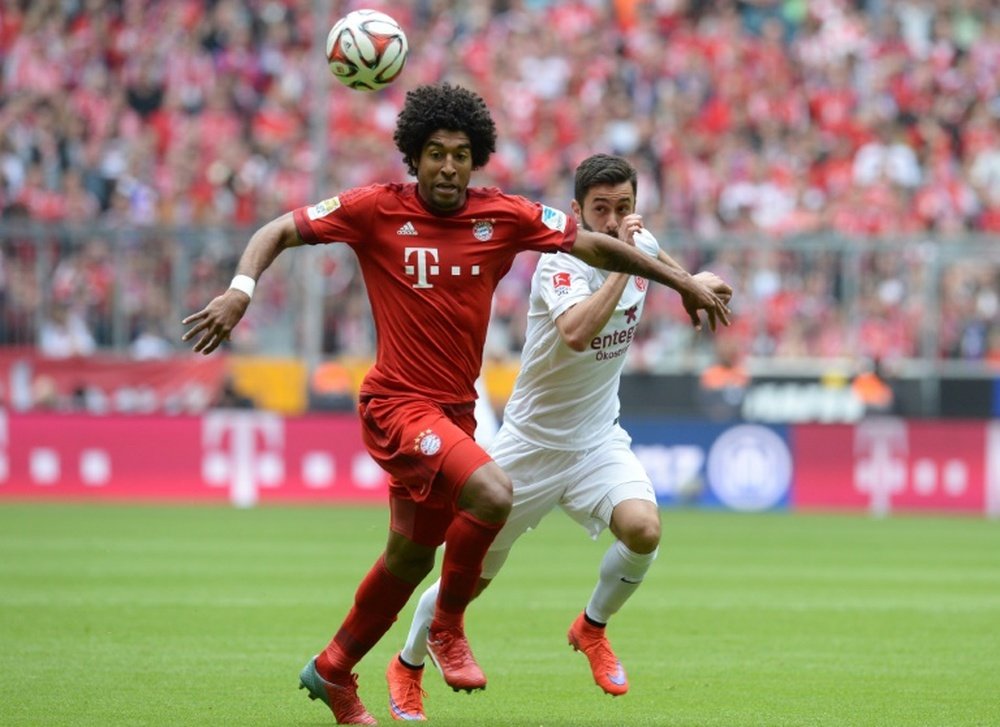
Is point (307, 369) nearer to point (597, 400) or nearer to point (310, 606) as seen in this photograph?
point (310, 606)

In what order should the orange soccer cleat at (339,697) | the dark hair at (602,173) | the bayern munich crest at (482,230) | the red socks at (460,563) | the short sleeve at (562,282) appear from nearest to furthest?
the red socks at (460,563) → the bayern munich crest at (482,230) → the orange soccer cleat at (339,697) → the short sleeve at (562,282) → the dark hair at (602,173)

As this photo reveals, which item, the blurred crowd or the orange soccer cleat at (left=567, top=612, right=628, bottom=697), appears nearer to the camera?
the orange soccer cleat at (left=567, top=612, right=628, bottom=697)

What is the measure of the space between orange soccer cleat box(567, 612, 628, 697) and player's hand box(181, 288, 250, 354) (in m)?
2.59

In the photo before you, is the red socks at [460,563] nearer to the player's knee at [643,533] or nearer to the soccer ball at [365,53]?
the player's knee at [643,533]

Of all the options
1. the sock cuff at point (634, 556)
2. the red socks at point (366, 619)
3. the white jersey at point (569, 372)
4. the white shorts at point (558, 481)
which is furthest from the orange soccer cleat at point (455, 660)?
the white jersey at point (569, 372)

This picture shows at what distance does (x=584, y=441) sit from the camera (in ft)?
29.1

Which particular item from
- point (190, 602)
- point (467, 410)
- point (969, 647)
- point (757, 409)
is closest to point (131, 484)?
point (757, 409)

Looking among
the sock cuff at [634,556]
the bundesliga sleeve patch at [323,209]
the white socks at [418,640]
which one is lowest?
the white socks at [418,640]

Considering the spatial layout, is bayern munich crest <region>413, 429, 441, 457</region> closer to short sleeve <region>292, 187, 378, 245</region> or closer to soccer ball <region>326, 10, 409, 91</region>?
short sleeve <region>292, 187, 378, 245</region>

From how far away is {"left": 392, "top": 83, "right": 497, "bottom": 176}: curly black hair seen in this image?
24.9 ft

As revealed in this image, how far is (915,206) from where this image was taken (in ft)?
80.2

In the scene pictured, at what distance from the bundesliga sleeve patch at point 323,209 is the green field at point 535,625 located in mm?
2203

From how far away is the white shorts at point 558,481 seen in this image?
28.6 feet

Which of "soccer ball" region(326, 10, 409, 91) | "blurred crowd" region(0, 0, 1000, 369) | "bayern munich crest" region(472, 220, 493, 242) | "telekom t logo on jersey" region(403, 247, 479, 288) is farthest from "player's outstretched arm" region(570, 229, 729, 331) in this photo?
"blurred crowd" region(0, 0, 1000, 369)
